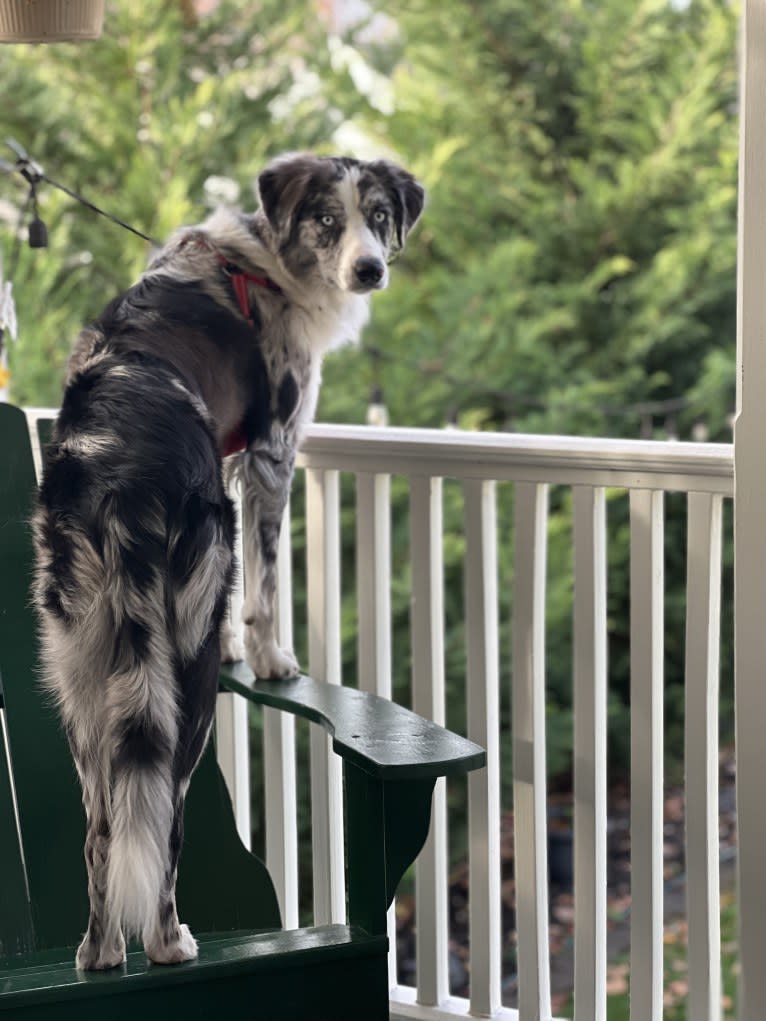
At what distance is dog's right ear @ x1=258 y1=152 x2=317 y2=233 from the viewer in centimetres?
211

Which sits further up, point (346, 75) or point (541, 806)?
point (346, 75)

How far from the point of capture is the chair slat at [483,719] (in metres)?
2.35

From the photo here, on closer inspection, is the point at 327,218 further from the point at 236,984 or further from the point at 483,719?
the point at 236,984

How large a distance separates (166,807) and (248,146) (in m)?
4.53

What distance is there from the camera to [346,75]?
20.1 feet

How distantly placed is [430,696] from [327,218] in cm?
87

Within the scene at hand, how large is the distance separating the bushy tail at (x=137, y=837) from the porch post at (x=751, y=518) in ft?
2.92

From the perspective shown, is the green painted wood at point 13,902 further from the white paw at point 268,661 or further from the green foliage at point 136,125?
the green foliage at point 136,125

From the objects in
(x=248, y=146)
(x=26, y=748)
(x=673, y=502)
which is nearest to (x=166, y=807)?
(x=26, y=748)

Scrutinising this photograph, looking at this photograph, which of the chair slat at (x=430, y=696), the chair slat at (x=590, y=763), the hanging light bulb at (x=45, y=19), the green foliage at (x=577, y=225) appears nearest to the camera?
the hanging light bulb at (x=45, y=19)

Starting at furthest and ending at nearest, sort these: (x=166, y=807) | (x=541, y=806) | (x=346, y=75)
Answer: (x=346, y=75)
(x=541, y=806)
(x=166, y=807)

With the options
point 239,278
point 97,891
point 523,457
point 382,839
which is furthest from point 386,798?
point 239,278

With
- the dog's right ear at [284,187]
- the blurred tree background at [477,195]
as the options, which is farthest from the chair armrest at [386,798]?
the blurred tree background at [477,195]

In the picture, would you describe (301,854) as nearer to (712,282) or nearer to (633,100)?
(712,282)
